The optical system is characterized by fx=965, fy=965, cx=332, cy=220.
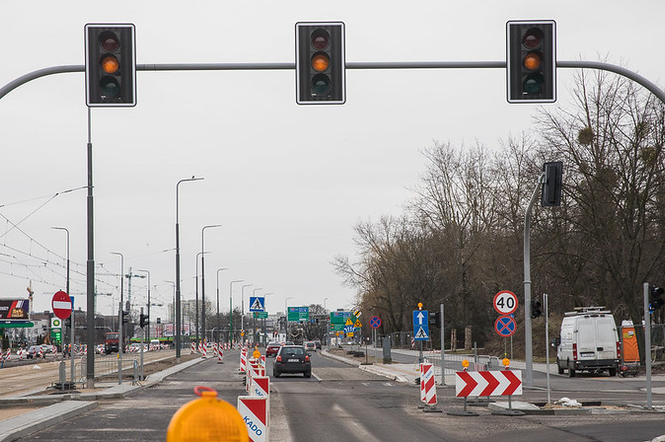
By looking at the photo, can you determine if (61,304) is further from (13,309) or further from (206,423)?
(13,309)

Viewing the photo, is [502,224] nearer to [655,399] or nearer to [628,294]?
[628,294]

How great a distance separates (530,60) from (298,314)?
112 m

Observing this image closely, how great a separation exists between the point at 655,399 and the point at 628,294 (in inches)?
671

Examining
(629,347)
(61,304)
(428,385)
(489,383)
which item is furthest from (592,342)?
(61,304)

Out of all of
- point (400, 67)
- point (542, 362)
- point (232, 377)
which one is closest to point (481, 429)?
point (400, 67)

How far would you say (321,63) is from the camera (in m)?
13.0

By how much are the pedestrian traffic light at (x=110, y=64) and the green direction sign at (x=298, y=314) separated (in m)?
111

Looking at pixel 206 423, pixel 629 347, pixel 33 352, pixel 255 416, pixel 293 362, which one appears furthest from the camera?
pixel 33 352

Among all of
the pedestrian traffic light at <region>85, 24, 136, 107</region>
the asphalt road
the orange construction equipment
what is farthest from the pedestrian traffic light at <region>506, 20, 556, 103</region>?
the orange construction equipment

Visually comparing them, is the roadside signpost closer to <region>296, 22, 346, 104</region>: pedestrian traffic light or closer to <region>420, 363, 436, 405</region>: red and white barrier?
<region>420, 363, 436, 405</region>: red and white barrier

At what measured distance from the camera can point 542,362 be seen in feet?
176

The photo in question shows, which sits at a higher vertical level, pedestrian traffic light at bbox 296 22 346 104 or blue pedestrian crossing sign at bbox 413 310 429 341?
pedestrian traffic light at bbox 296 22 346 104

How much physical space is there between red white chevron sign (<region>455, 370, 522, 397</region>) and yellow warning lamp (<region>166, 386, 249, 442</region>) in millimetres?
18314

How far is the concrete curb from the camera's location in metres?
17.4
